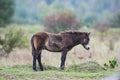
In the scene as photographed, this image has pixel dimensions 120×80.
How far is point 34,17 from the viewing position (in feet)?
331

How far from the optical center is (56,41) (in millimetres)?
15727

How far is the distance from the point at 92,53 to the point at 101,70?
5.23 m

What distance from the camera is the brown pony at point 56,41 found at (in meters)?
15.4

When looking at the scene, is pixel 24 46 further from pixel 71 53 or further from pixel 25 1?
pixel 25 1

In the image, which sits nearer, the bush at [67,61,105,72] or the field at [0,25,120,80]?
the field at [0,25,120,80]

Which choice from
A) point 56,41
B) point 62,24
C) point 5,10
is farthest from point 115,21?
point 56,41

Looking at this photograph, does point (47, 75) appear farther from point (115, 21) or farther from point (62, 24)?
point (115, 21)

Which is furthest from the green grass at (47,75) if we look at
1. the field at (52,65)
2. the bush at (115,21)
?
the bush at (115,21)

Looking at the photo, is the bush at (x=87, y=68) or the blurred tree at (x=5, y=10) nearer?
the bush at (x=87, y=68)

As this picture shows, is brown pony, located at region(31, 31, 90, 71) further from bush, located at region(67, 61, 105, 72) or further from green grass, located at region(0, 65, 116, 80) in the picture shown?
green grass, located at region(0, 65, 116, 80)

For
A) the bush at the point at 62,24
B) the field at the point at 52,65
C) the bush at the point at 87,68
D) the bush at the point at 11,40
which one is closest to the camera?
the field at the point at 52,65

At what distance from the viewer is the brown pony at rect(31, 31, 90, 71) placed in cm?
1541

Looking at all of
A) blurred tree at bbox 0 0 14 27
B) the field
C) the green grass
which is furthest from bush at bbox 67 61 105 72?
blurred tree at bbox 0 0 14 27

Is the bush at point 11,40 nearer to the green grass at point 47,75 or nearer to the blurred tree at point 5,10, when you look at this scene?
the green grass at point 47,75
